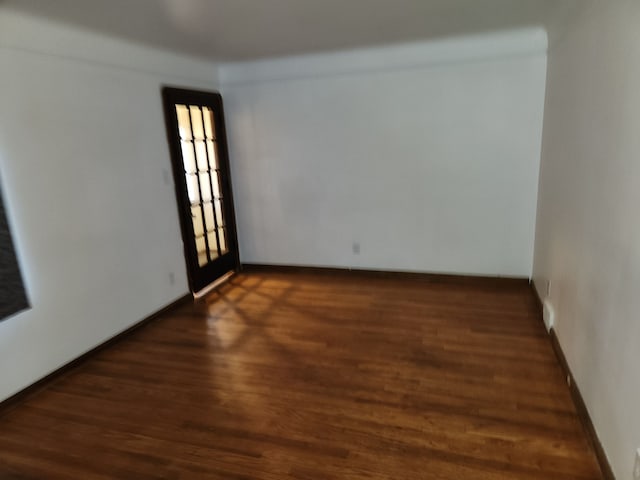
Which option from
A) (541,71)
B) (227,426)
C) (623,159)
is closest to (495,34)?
(541,71)

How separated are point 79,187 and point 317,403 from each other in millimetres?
2249

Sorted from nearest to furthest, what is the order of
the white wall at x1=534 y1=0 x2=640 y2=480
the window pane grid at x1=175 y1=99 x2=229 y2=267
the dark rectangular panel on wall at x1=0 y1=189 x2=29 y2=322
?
the white wall at x1=534 y1=0 x2=640 y2=480 → the dark rectangular panel on wall at x1=0 y1=189 x2=29 y2=322 → the window pane grid at x1=175 y1=99 x2=229 y2=267

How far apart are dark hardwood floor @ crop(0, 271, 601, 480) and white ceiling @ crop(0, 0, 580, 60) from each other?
7.65ft

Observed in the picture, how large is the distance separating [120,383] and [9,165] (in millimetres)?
1550

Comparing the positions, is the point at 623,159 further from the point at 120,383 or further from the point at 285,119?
the point at 285,119

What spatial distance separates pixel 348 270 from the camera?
4844 millimetres

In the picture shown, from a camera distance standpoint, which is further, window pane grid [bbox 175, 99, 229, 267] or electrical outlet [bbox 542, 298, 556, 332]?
window pane grid [bbox 175, 99, 229, 267]

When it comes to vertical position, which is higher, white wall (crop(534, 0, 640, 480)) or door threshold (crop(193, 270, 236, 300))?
white wall (crop(534, 0, 640, 480))

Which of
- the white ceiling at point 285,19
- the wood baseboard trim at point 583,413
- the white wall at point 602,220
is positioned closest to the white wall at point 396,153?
the white ceiling at point 285,19

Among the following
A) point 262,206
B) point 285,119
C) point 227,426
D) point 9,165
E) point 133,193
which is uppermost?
point 285,119

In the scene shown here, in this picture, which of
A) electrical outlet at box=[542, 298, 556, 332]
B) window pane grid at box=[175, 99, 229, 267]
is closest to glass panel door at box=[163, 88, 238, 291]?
window pane grid at box=[175, 99, 229, 267]

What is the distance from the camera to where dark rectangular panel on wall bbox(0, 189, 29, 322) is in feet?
8.29

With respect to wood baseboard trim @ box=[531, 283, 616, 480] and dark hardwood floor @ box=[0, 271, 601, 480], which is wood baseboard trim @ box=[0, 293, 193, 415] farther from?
wood baseboard trim @ box=[531, 283, 616, 480]

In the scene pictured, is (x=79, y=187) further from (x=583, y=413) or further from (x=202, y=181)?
(x=583, y=413)
